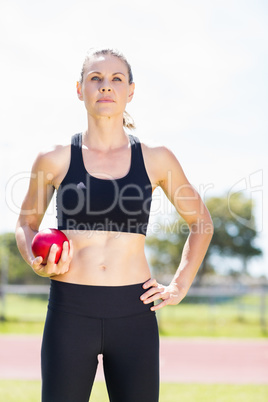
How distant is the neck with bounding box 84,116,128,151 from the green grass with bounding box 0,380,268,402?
3.80 metres

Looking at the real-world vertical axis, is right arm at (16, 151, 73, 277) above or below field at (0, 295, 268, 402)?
above

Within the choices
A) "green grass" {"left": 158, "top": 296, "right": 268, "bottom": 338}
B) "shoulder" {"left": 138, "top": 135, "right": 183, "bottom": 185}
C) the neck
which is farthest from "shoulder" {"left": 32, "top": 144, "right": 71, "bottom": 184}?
"green grass" {"left": 158, "top": 296, "right": 268, "bottom": 338}

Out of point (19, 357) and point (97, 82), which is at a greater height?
point (97, 82)

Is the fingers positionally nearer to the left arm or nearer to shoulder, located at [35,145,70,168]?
the left arm

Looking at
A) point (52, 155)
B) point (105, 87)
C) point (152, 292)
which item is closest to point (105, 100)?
point (105, 87)

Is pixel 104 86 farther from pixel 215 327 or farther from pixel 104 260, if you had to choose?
pixel 215 327

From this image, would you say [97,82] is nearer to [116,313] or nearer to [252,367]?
[116,313]

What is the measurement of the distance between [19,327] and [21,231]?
10.8 m

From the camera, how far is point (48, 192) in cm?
234

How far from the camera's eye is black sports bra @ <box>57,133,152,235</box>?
2135 mm

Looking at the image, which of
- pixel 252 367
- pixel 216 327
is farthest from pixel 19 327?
pixel 252 367

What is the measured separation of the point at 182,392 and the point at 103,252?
4.39 metres

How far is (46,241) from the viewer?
81.2 inches

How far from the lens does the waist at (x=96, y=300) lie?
208 cm
